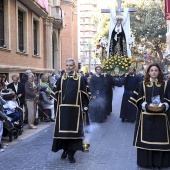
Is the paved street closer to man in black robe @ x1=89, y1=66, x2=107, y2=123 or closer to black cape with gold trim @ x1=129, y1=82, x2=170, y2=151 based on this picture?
black cape with gold trim @ x1=129, y1=82, x2=170, y2=151

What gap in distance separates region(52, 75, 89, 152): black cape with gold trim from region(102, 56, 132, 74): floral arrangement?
8095 mm

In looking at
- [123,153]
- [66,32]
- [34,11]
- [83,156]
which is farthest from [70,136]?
[66,32]

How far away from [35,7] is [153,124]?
15040 millimetres

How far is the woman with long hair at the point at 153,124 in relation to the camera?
5977 millimetres

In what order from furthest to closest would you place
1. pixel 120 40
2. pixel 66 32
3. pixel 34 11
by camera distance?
pixel 66 32 < pixel 34 11 < pixel 120 40

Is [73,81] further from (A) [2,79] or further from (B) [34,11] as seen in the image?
(B) [34,11]

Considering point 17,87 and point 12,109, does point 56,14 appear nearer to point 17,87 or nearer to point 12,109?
point 17,87

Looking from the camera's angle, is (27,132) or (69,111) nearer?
(69,111)

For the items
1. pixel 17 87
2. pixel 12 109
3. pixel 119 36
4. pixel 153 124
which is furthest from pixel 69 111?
pixel 119 36

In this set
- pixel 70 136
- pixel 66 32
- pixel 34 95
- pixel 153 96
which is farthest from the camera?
pixel 66 32

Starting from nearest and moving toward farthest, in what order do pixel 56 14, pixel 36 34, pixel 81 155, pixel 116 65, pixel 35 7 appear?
pixel 81 155 < pixel 116 65 < pixel 35 7 < pixel 36 34 < pixel 56 14

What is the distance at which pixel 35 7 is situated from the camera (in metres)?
19.7

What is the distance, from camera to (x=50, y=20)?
2469cm

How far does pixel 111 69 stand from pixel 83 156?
26.4 ft
